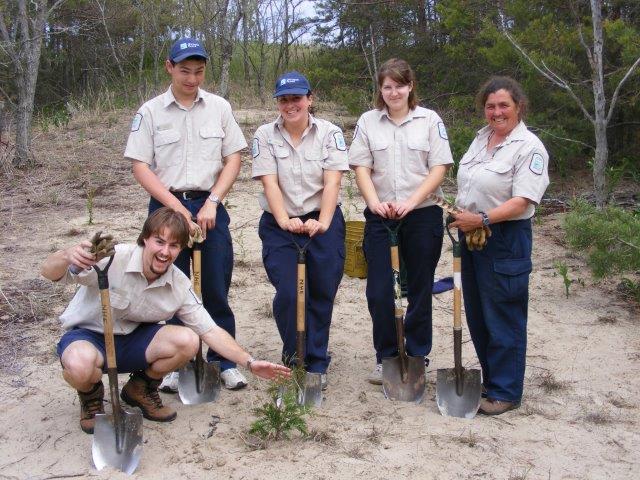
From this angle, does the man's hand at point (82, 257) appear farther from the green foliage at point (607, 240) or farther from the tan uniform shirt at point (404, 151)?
the green foliage at point (607, 240)

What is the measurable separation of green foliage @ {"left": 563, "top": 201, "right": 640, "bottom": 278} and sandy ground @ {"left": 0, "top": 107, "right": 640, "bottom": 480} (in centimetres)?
41

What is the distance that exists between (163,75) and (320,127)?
14272 millimetres

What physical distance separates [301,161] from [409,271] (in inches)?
35.3

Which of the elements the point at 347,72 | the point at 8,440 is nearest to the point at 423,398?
the point at 8,440

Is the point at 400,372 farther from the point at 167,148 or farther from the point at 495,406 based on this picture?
the point at 167,148

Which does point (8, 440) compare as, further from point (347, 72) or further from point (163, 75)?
point (163, 75)

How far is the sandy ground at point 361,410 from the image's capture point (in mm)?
3652

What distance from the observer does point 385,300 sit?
4.46m

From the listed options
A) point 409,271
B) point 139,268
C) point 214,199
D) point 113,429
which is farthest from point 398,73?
point 113,429

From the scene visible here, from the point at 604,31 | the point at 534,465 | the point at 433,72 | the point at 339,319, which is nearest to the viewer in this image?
the point at 534,465

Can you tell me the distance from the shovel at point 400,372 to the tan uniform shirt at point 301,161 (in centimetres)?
62

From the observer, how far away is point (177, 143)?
14.4 feet

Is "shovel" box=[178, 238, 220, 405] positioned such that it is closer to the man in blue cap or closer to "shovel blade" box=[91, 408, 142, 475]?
the man in blue cap

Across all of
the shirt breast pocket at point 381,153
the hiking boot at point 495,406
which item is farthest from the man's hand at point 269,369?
the shirt breast pocket at point 381,153
